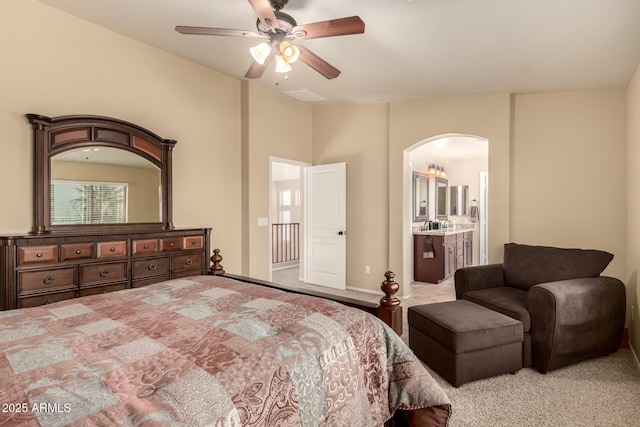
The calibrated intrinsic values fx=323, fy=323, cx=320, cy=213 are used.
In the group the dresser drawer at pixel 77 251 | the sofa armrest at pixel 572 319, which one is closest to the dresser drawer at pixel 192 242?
the dresser drawer at pixel 77 251

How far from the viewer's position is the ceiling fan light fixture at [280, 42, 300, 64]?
2.28m

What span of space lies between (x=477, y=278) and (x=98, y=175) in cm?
376

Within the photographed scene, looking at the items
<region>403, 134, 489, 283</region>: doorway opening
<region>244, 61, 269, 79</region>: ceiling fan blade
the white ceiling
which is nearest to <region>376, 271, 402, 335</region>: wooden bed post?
<region>244, 61, 269, 79</region>: ceiling fan blade

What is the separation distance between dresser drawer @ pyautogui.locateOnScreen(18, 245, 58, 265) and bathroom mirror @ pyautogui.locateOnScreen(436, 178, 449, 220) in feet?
23.1

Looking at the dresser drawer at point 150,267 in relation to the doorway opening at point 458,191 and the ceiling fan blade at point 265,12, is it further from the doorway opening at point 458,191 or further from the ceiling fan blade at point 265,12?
the doorway opening at point 458,191

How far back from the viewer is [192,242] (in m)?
3.29

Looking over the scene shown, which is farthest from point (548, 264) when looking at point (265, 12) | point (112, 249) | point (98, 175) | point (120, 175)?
point (98, 175)

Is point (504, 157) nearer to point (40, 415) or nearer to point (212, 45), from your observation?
point (212, 45)

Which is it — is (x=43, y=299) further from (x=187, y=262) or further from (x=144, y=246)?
(x=187, y=262)

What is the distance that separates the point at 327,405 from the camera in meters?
1.16

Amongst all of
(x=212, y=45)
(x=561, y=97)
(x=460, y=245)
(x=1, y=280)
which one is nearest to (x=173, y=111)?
(x=212, y=45)

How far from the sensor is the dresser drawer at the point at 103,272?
8.27 feet

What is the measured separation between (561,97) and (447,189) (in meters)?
4.18

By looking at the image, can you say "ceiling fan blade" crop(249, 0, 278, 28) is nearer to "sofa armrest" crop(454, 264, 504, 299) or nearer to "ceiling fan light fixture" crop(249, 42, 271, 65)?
"ceiling fan light fixture" crop(249, 42, 271, 65)
